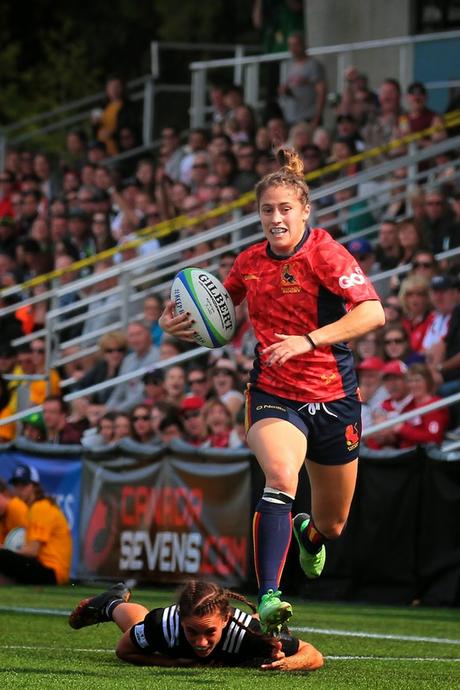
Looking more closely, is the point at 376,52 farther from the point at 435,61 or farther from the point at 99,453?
the point at 99,453

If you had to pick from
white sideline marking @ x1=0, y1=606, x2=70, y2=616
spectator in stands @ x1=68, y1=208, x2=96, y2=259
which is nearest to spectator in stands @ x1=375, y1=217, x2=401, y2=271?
spectator in stands @ x1=68, y1=208, x2=96, y2=259

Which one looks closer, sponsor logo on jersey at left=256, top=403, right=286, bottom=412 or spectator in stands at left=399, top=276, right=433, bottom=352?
sponsor logo on jersey at left=256, top=403, right=286, bottom=412

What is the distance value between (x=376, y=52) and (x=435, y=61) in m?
1.36

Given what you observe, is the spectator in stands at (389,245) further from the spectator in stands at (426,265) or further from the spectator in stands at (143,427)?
the spectator in stands at (143,427)

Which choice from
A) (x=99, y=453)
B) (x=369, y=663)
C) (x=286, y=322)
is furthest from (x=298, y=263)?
(x=99, y=453)

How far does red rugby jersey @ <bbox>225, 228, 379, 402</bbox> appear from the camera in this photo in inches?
316

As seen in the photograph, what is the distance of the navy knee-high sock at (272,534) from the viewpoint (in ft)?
24.7

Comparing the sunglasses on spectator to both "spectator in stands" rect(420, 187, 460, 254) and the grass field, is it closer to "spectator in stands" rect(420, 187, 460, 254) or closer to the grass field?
"spectator in stands" rect(420, 187, 460, 254)

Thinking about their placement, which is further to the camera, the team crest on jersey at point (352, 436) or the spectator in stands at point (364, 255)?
the spectator in stands at point (364, 255)

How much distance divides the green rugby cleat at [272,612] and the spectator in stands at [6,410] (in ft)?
33.0

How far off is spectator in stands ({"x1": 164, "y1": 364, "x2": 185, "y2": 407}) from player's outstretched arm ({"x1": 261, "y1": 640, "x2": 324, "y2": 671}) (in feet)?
25.4

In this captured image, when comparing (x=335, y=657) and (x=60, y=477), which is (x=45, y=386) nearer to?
(x=60, y=477)

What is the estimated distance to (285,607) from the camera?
7.15 meters

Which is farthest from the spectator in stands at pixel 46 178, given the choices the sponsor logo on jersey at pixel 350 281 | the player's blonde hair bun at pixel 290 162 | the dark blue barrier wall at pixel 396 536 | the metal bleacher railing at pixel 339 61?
the sponsor logo on jersey at pixel 350 281
